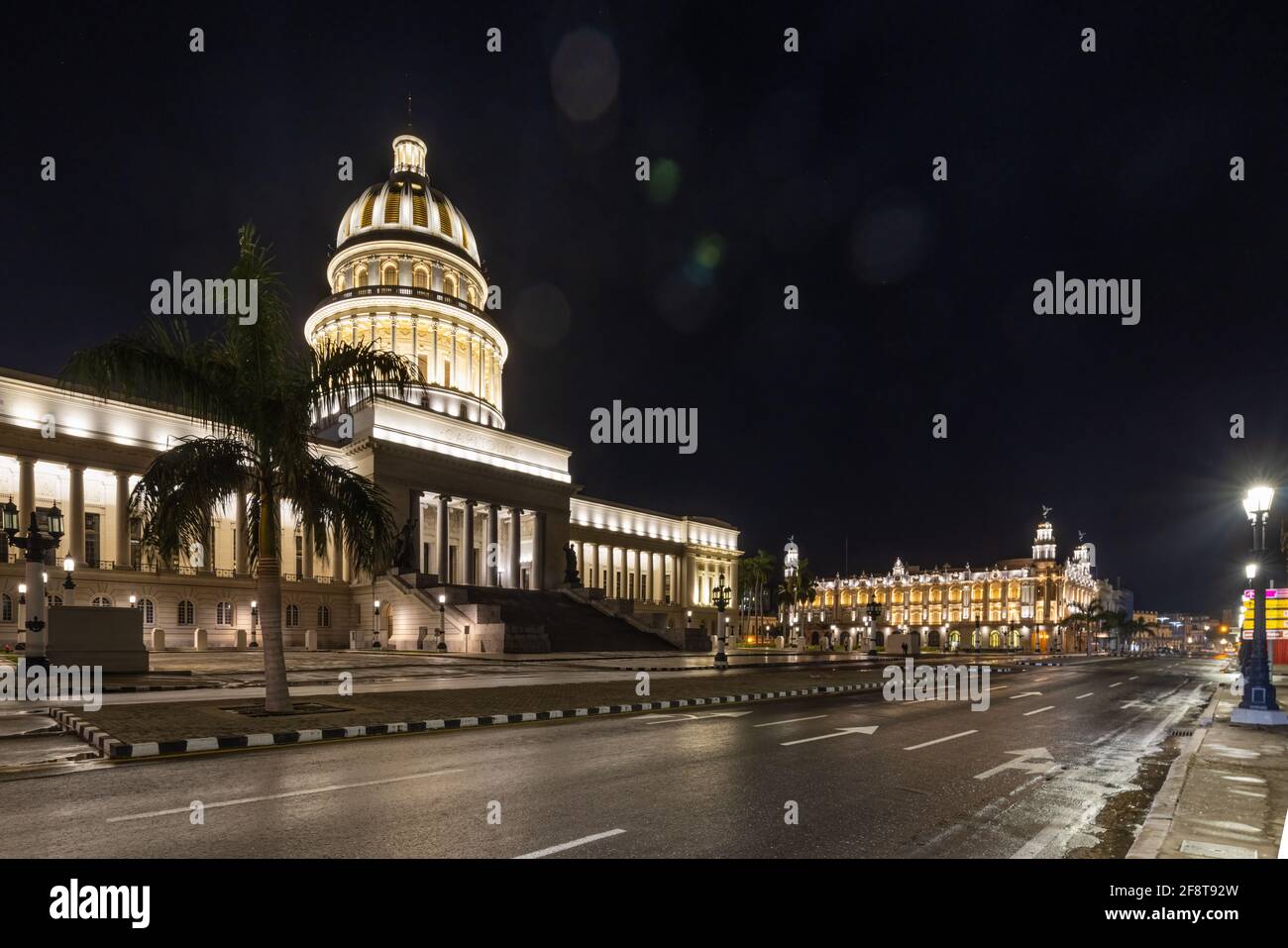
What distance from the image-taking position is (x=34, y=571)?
22.0 m

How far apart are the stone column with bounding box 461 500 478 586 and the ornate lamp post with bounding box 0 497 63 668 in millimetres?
45962

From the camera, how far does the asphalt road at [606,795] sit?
6.77m

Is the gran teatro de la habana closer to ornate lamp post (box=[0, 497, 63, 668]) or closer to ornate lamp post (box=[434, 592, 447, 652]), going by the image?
ornate lamp post (box=[434, 592, 447, 652])

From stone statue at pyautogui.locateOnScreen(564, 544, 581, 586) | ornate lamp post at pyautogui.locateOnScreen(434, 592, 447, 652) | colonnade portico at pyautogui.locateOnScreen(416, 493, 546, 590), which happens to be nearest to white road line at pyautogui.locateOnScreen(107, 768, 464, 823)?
ornate lamp post at pyautogui.locateOnScreen(434, 592, 447, 652)

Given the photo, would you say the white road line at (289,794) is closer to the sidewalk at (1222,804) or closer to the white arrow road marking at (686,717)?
the white arrow road marking at (686,717)

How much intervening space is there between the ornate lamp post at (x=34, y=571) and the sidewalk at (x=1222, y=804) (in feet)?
83.3

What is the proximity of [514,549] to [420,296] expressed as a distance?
88.0 feet

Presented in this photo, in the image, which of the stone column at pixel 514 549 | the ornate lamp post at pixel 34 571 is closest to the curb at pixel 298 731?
the ornate lamp post at pixel 34 571

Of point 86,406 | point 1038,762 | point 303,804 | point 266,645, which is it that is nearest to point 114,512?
point 86,406

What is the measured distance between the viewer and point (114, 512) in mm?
53281

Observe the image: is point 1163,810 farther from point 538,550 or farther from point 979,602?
point 979,602

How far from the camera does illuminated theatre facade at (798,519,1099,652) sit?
475 feet

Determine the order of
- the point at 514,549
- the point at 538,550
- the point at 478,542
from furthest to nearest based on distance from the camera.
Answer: the point at 514,549 < the point at 538,550 < the point at 478,542

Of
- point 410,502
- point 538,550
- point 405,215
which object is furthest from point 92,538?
point 405,215
